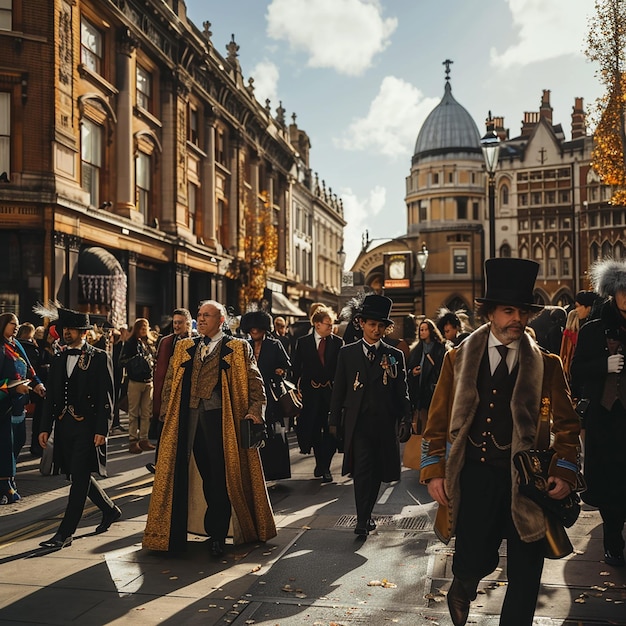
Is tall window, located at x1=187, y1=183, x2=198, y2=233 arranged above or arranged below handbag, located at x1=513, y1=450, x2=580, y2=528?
above

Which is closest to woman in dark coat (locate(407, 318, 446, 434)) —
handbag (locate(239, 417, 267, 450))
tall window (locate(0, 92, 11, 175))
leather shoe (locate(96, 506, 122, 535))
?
handbag (locate(239, 417, 267, 450))

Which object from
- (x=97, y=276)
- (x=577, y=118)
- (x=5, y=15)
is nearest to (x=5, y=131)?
(x=5, y=15)

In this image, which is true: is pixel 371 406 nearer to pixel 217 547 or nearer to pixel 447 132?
pixel 217 547

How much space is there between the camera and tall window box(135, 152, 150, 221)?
1105 inches

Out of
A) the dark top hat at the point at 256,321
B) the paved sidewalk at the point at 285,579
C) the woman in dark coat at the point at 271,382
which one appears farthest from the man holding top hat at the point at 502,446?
the dark top hat at the point at 256,321

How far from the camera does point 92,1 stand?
23.6 m

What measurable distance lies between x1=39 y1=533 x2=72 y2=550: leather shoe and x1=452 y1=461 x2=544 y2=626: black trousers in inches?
153

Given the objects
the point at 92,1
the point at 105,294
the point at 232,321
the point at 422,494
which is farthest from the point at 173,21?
the point at 422,494

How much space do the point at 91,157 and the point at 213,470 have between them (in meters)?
20.0

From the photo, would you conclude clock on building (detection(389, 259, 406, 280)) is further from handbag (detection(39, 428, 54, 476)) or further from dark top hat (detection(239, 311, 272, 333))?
handbag (detection(39, 428, 54, 476))

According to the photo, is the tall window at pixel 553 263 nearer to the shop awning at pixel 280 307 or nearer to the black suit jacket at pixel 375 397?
the shop awning at pixel 280 307

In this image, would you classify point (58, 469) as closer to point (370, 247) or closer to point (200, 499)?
point (200, 499)

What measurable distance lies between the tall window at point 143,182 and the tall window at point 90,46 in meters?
3.89

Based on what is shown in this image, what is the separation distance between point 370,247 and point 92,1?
53246 mm
